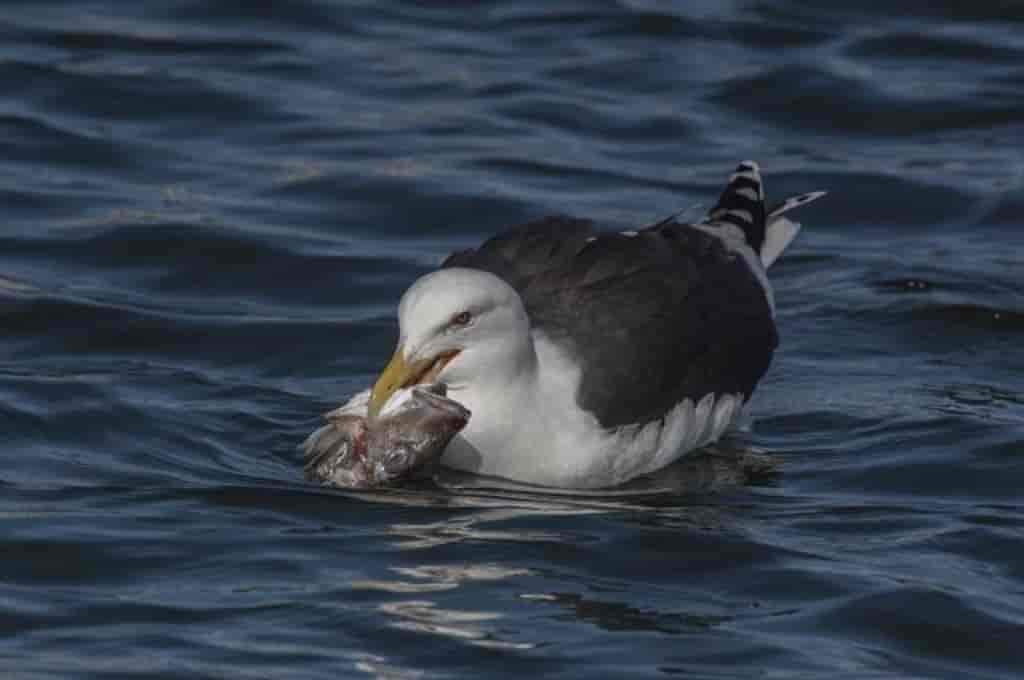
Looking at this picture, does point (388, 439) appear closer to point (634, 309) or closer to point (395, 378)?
point (395, 378)

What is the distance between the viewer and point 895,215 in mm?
13781

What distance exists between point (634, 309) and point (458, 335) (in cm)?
103

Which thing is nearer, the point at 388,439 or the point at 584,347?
the point at 388,439

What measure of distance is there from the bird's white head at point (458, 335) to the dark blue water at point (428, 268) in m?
0.45

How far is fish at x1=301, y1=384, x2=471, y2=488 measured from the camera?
8.78 metres

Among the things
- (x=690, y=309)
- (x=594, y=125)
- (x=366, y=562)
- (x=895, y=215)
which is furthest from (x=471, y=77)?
(x=366, y=562)

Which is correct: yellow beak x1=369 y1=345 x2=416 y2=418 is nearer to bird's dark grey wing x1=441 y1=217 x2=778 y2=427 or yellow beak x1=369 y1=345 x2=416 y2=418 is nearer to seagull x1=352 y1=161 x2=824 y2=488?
seagull x1=352 y1=161 x2=824 y2=488

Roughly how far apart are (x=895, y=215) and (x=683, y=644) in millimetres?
6584

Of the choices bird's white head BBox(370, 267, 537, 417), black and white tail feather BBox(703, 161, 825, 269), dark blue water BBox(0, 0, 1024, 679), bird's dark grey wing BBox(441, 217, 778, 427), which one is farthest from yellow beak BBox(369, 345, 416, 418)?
black and white tail feather BBox(703, 161, 825, 269)

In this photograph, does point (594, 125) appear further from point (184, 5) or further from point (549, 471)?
point (549, 471)

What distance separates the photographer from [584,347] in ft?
31.0

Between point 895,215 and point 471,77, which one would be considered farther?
point 471,77

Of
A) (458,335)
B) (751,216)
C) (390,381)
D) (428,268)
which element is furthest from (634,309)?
(428,268)

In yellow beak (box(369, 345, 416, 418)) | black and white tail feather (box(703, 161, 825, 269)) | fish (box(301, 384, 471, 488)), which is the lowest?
fish (box(301, 384, 471, 488))
